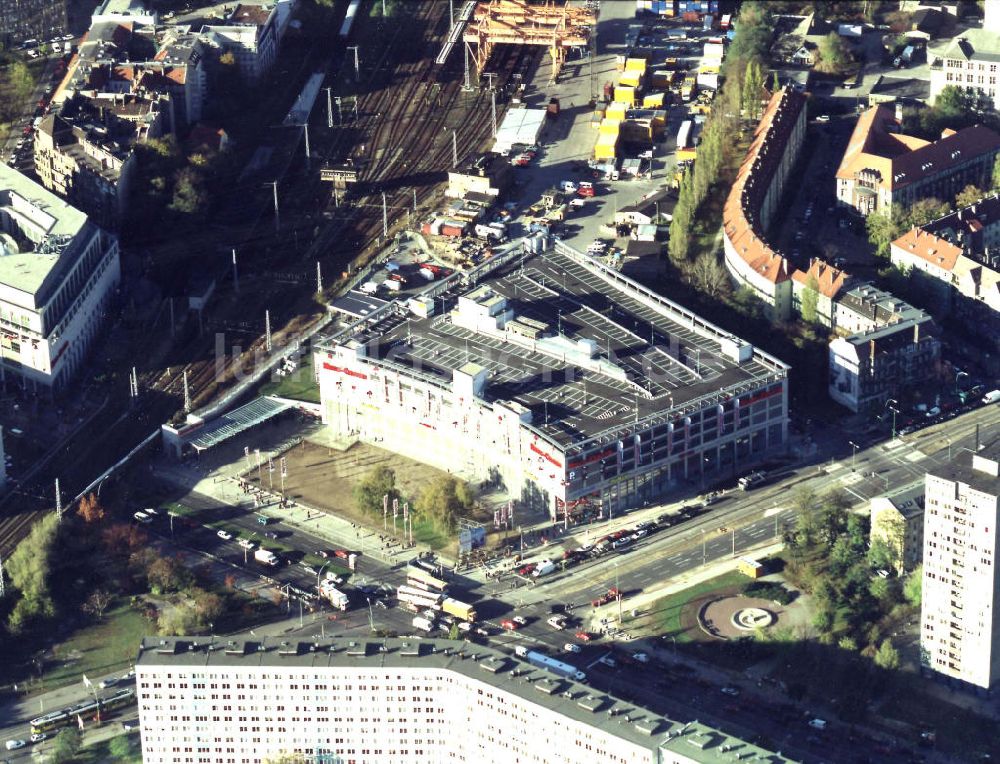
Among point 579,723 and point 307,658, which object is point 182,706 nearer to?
point 307,658

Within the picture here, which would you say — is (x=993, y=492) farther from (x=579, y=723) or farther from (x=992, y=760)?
(x=579, y=723)

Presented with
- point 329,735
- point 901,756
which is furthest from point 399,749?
point 901,756

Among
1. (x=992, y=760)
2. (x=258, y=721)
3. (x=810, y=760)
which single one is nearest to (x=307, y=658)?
(x=258, y=721)

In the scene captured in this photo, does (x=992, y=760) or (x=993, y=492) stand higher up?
(x=993, y=492)

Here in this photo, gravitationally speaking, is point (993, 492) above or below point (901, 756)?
above

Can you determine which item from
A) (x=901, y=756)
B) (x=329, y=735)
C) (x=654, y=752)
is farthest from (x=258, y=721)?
(x=901, y=756)

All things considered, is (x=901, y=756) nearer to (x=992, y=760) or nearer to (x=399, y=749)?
(x=992, y=760)

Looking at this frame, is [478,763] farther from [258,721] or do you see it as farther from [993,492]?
[993,492]
